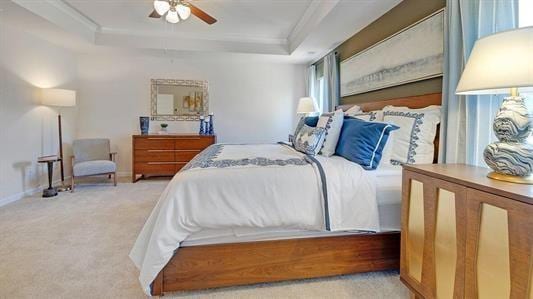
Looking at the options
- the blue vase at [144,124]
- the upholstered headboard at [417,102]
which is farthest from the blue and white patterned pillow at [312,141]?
the blue vase at [144,124]

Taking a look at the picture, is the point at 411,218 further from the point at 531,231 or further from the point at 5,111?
the point at 5,111

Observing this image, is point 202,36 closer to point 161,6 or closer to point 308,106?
point 161,6

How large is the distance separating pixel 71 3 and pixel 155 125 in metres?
2.38

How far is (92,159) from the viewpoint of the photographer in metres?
4.59

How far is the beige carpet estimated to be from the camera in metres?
1.70

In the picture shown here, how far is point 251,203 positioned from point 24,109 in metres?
3.98

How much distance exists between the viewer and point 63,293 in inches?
66.4

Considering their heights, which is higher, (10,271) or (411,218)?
(411,218)

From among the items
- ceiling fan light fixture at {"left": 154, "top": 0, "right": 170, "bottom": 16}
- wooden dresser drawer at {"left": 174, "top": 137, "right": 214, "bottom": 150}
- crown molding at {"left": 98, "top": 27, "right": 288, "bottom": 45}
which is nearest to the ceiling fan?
ceiling fan light fixture at {"left": 154, "top": 0, "right": 170, "bottom": 16}

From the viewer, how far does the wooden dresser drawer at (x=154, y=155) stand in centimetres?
483

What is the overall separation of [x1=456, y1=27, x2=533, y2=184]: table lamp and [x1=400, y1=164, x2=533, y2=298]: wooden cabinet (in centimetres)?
10

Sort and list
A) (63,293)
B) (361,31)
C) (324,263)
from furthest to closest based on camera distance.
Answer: (361,31) → (324,263) → (63,293)

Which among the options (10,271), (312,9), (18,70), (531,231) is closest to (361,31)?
(312,9)

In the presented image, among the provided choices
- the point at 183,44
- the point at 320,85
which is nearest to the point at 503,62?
the point at 320,85
